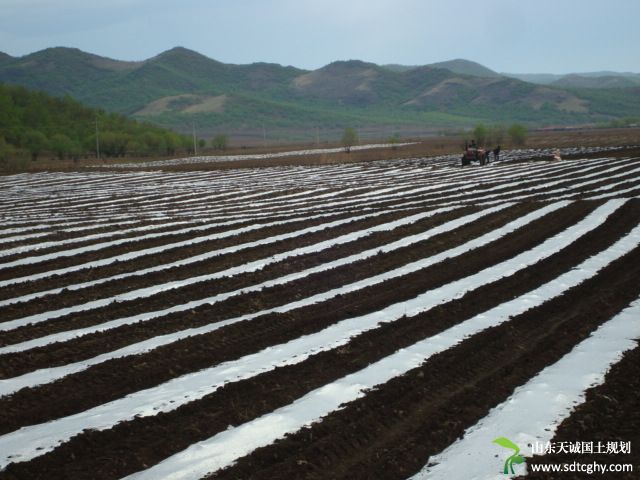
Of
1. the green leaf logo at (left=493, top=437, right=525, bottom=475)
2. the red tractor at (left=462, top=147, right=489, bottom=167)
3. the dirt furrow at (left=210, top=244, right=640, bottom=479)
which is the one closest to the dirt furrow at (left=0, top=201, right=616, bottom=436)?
the dirt furrow at (left=210, top=244, right=640, bottom=479)

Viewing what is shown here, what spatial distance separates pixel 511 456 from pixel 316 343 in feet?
12.7

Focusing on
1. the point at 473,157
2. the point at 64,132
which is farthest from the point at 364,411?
the point at 64,132

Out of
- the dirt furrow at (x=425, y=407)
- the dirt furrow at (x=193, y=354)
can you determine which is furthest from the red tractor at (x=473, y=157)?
the dirt furrow at (x=425, y=407)

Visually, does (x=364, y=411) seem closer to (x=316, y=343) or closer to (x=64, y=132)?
(x=316, y=343)

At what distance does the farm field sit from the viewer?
260 inches

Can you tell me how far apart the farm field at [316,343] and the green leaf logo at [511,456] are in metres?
0.08

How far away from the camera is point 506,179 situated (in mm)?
34844

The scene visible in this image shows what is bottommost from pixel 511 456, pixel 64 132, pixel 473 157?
pixel 511 456

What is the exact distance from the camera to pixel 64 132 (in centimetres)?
11106

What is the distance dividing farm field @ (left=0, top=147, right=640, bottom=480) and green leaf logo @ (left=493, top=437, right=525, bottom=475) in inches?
3.2

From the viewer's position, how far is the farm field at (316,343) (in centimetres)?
659

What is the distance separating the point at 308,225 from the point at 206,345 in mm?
11197

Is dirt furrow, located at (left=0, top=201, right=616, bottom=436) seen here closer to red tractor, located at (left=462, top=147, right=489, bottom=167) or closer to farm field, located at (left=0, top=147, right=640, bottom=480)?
farm field, located at (left=0, top=147, right=640, bottom=480)

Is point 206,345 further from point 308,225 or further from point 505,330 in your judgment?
point 308,225
